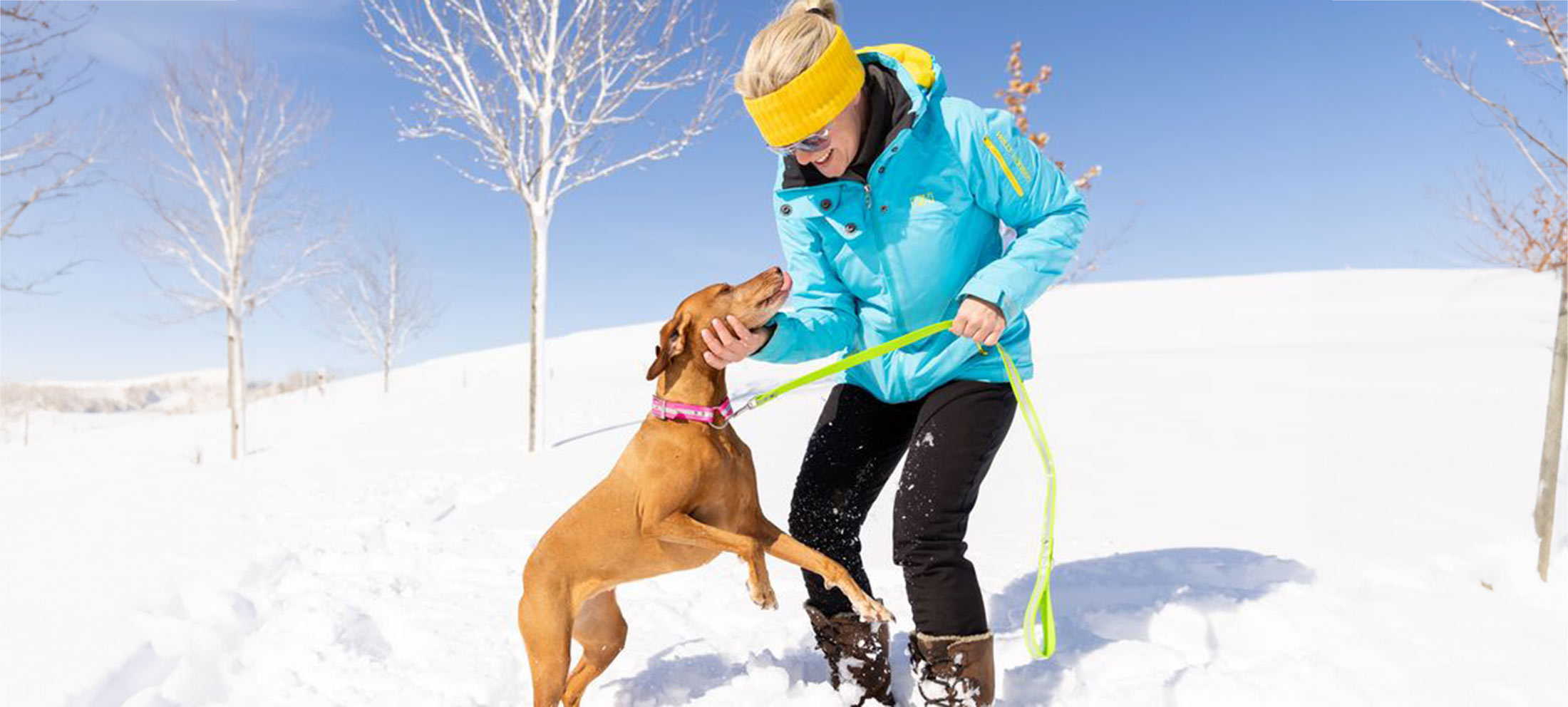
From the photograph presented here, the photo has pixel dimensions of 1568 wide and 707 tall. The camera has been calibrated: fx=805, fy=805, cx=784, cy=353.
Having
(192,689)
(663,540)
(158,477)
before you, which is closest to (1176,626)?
(663,540)

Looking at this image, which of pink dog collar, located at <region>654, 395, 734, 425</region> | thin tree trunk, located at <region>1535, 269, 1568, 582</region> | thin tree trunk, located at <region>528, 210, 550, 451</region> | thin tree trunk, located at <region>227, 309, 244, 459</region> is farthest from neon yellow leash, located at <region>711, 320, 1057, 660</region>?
thin tree trunk, located at <region>227, 309, 244, 459</region>

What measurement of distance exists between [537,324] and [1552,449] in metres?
9.79

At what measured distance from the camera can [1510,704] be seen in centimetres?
286

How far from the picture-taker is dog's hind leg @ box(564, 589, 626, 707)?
2.75 m

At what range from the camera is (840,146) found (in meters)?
2.45

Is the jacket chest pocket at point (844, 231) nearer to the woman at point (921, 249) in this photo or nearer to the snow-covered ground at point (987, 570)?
the woman at point (921, 249)

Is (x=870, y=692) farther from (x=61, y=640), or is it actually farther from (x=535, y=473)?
(x=535, y=473)

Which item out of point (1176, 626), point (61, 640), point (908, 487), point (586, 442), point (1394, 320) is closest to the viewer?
point (908, 487)

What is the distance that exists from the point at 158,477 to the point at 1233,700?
7928 mm

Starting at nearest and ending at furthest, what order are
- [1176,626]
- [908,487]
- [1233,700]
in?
[908,487] < [1233,700] < [1176,626]

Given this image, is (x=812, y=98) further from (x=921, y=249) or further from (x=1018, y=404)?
(x=1018, y=404)

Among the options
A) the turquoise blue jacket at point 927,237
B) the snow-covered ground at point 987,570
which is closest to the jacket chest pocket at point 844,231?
the turquoise blue jacket at point 927,237

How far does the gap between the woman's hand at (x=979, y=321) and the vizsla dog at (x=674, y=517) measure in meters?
0.51

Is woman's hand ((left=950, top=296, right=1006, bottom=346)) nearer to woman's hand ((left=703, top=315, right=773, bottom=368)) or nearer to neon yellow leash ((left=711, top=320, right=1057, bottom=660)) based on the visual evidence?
neon yellow leash ((left=711, top=320, right=1057, bottom=660))
